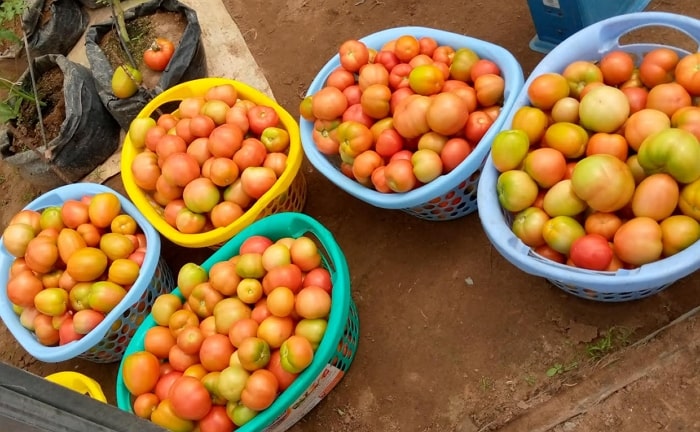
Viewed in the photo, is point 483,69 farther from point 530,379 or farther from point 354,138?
point 530,379

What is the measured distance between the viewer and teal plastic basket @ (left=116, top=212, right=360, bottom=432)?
1921 mm

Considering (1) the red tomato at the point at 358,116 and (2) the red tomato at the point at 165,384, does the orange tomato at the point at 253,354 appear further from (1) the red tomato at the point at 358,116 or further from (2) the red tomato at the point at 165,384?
(1) the red tomato at the point at 358,116

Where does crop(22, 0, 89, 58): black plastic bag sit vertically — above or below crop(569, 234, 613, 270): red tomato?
above

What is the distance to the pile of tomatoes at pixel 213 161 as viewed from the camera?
238 centimetres

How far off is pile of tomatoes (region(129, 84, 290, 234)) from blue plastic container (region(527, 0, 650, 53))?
46.5 inches

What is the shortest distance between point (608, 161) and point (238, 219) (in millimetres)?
1313

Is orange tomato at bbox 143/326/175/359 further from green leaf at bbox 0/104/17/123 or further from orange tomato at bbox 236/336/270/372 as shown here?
green leaf at bbox 0/104/17/123

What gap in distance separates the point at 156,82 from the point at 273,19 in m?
0.75

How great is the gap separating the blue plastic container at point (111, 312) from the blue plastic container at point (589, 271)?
1283mm

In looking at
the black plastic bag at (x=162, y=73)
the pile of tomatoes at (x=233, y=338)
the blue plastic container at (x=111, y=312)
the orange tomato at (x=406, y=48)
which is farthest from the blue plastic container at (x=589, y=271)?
the black plastic bag at (x=162, y=73)

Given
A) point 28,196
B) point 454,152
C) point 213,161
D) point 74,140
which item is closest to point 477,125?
point 454,152

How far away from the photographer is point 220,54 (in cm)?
340

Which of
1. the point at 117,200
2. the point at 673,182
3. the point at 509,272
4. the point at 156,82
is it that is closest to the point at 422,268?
the point at 509,272

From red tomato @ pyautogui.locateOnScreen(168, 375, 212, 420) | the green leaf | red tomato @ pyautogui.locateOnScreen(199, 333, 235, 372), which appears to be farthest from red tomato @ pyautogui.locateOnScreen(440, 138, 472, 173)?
the green leaf
